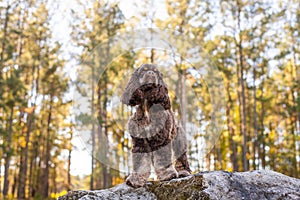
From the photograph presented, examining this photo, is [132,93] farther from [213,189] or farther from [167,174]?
[213,189]

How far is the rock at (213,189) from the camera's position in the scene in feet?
14.3

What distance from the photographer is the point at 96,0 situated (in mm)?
21203

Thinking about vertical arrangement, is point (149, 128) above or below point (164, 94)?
below

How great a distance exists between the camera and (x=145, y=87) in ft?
14.9

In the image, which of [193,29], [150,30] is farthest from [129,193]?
[193,29]

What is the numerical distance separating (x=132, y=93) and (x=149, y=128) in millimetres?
445

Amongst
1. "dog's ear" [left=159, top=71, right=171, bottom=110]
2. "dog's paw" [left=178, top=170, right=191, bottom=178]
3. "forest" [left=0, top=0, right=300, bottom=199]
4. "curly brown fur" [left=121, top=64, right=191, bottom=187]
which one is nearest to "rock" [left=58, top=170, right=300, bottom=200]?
"curly brown fur" [left=121, top=64, right=191, bottom=187]

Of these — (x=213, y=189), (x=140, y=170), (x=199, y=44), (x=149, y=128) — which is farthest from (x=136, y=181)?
(x=199, y=44)

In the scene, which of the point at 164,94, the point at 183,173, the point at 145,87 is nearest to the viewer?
the point at 145,87

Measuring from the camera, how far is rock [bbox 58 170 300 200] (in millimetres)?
4367

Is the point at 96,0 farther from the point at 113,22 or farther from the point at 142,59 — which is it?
the point at 142,59

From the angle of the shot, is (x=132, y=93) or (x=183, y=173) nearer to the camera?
(x=132, y=93)

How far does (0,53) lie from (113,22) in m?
6.06

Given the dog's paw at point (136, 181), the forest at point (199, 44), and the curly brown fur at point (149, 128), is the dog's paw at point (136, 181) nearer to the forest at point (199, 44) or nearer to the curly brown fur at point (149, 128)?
the curly brown fur at point (149, 128)
